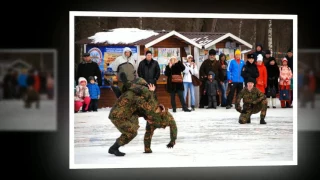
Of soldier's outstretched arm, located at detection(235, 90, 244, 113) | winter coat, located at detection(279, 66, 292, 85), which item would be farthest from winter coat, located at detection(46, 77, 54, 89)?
winter coat, located at detection(279, 66, 292, 85)

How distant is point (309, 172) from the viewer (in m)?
6.78

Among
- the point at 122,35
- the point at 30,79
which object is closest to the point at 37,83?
the point at 30,79

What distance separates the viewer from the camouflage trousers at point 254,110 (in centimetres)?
677

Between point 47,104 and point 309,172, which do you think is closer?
point 47,104

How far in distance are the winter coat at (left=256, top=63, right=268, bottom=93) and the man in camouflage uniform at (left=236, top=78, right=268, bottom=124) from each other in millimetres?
64

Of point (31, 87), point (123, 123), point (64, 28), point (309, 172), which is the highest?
point (64, 28)

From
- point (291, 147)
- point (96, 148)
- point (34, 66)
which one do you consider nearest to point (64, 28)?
point (34, 66)

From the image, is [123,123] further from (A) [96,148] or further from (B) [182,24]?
(B) [182,24]

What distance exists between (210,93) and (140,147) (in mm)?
1135

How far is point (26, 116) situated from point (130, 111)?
1.23 metres

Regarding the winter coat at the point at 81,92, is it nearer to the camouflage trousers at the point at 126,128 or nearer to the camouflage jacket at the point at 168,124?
the camouflage trousers at the point at 126,128

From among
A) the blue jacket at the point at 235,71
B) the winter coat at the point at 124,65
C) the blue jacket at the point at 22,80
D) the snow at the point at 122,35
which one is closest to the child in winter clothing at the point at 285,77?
the blue jacket at the point at 235,71

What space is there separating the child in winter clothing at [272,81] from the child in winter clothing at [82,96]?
7.55 ft

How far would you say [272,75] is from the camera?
22.3 ft
